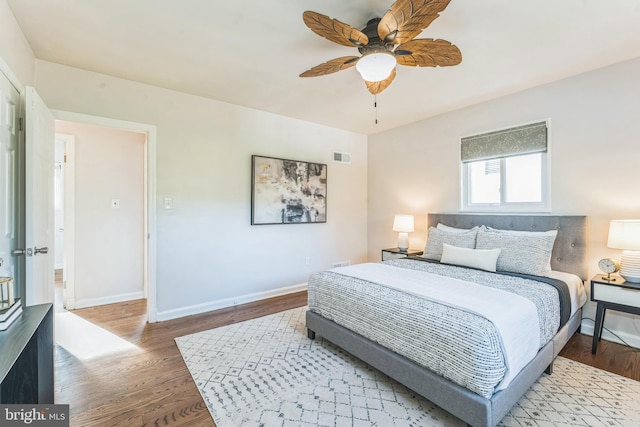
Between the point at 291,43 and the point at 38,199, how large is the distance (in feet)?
7.29

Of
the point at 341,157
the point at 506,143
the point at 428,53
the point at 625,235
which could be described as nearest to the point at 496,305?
the point at 625,235

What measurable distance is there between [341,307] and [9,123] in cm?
266

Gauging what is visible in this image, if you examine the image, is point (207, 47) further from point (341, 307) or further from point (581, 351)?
point (581, 351)

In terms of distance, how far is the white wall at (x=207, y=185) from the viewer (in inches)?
115

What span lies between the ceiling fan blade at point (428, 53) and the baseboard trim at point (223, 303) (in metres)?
3.16

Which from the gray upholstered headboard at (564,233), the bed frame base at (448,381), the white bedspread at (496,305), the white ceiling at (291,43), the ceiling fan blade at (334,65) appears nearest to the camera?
the bed frame base at (448,381)

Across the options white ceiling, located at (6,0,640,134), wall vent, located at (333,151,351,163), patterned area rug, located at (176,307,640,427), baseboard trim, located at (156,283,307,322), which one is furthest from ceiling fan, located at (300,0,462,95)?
baseboard trim, located at (156,283,307,322)

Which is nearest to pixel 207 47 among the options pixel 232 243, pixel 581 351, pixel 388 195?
pixel 232 243

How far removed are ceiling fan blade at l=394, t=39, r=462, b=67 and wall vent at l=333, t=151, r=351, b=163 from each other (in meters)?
2.57

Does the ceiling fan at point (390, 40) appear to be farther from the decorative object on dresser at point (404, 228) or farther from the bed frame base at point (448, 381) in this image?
the decorative object on dresser at point (404, 228)

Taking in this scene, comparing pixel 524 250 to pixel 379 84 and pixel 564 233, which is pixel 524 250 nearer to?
pixel 564 233

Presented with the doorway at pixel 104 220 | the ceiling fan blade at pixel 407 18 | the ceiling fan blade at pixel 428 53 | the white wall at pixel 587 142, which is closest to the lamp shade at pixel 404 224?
the white wall at pixel 587 142

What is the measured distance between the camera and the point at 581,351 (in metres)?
2.54

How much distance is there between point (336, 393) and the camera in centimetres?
195
